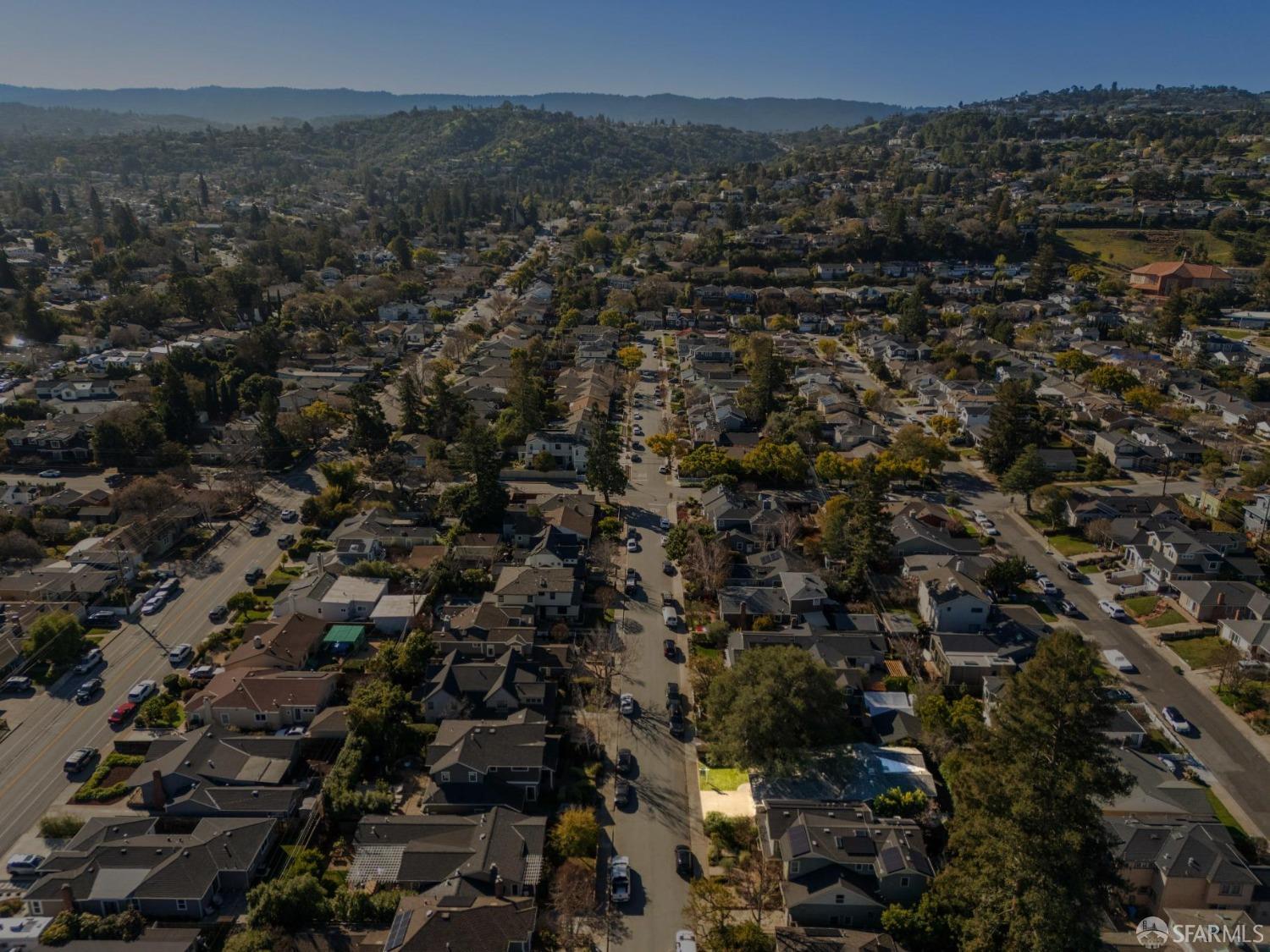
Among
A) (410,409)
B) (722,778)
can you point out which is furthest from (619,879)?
(410,409)

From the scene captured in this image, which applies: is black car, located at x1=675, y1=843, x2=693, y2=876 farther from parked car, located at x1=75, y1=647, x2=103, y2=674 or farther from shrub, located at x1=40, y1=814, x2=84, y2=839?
parked car, located at x1=75, y1=647, x2=103, y2=674

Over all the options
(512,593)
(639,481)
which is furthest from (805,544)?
(512,593)

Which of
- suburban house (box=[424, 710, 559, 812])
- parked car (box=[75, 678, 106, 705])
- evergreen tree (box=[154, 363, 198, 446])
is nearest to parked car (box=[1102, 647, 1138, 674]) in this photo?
suburban house (box=[424, 710, 559, 812])

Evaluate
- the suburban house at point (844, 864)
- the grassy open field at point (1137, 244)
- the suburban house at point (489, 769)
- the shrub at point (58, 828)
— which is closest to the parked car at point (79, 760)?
the shrub at point (58, 828)

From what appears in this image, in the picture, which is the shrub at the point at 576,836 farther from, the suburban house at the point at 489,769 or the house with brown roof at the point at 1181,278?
the house with brown roof at the point at 1181,278

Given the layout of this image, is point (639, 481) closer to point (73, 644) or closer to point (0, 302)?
point (73, 644)

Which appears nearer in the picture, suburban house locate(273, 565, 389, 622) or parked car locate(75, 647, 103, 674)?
parked car locate(75, 647, 103, 674)

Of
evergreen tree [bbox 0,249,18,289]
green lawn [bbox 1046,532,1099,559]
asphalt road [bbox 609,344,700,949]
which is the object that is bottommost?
asphalt road [bbox 609,344,700,949]
